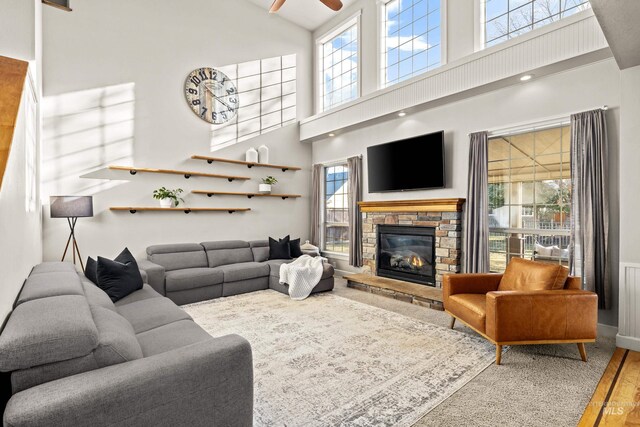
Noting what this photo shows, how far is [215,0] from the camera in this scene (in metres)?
5.86

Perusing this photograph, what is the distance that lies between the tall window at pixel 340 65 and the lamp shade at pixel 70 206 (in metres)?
4.68

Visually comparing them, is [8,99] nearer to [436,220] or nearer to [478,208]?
[478,208]

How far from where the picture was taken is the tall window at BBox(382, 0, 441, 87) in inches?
198

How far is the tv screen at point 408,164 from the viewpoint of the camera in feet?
15.6

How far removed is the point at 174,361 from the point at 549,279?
9.92 feet

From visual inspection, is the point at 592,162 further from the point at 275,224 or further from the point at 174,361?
the point at 275,224

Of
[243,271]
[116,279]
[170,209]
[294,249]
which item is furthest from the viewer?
[294,249]

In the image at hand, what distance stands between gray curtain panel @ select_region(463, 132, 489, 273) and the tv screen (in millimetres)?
461

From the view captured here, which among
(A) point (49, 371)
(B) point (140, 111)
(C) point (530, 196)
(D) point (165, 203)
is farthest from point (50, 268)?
(C) point (530, 196)

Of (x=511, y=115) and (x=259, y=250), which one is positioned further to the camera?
(x=259, y=250)

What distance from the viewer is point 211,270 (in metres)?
4.74

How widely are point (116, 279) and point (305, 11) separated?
19.2 ft

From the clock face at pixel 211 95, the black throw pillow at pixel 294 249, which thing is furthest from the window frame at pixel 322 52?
the black throw pillow at pixel 294 249

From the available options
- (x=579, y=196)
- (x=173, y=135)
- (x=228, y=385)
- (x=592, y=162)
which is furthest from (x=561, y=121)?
(x=173, y=135)
